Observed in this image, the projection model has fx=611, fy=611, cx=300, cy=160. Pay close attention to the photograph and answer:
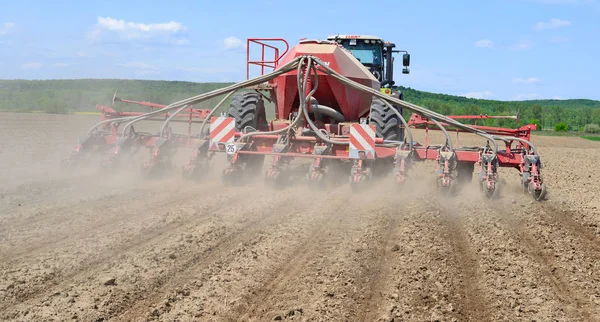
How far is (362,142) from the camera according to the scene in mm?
8656

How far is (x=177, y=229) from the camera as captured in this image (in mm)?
5836

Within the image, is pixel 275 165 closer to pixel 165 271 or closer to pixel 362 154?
pixel 362 154

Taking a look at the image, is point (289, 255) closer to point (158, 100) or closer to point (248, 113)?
point (248, 113)

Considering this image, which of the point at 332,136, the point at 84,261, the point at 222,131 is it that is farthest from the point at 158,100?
the point at 84,261

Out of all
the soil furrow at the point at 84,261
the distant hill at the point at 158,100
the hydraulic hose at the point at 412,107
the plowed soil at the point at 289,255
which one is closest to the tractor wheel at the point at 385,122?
the hydraulic hose at the point at 412,107

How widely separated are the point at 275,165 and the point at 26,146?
29.6ft

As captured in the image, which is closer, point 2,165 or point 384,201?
point 384,201

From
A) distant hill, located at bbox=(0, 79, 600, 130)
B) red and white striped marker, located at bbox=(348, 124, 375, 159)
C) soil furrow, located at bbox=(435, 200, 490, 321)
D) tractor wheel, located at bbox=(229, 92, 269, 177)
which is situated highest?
distant hill, located at bbox=(0, 79, 600, 130)

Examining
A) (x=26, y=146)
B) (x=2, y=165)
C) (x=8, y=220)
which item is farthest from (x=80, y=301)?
(x=26, y=146)

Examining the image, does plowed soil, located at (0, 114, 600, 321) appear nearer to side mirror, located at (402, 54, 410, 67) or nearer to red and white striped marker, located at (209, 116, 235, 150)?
red and white striped marker, located at (209, 116, 235, 150)

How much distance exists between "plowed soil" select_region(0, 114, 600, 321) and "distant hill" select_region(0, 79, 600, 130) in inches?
951

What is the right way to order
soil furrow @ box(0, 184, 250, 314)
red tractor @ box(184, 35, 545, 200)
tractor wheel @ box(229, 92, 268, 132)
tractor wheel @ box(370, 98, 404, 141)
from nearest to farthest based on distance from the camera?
1. soil furrow @ box(0, 184, 250, 314)
2. red tractor @ box(184, 35, 545, 200)
3. tractor wheel @ box(370, 98, 404, 141)
4. tractor wheel @ box(229, 92, 268, 132)

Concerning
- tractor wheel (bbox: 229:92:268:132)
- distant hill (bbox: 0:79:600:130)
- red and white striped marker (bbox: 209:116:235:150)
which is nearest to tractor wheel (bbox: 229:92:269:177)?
tractor wheel (bbox: 229:92:268:132)

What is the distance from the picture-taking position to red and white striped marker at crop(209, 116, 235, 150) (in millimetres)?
9234
